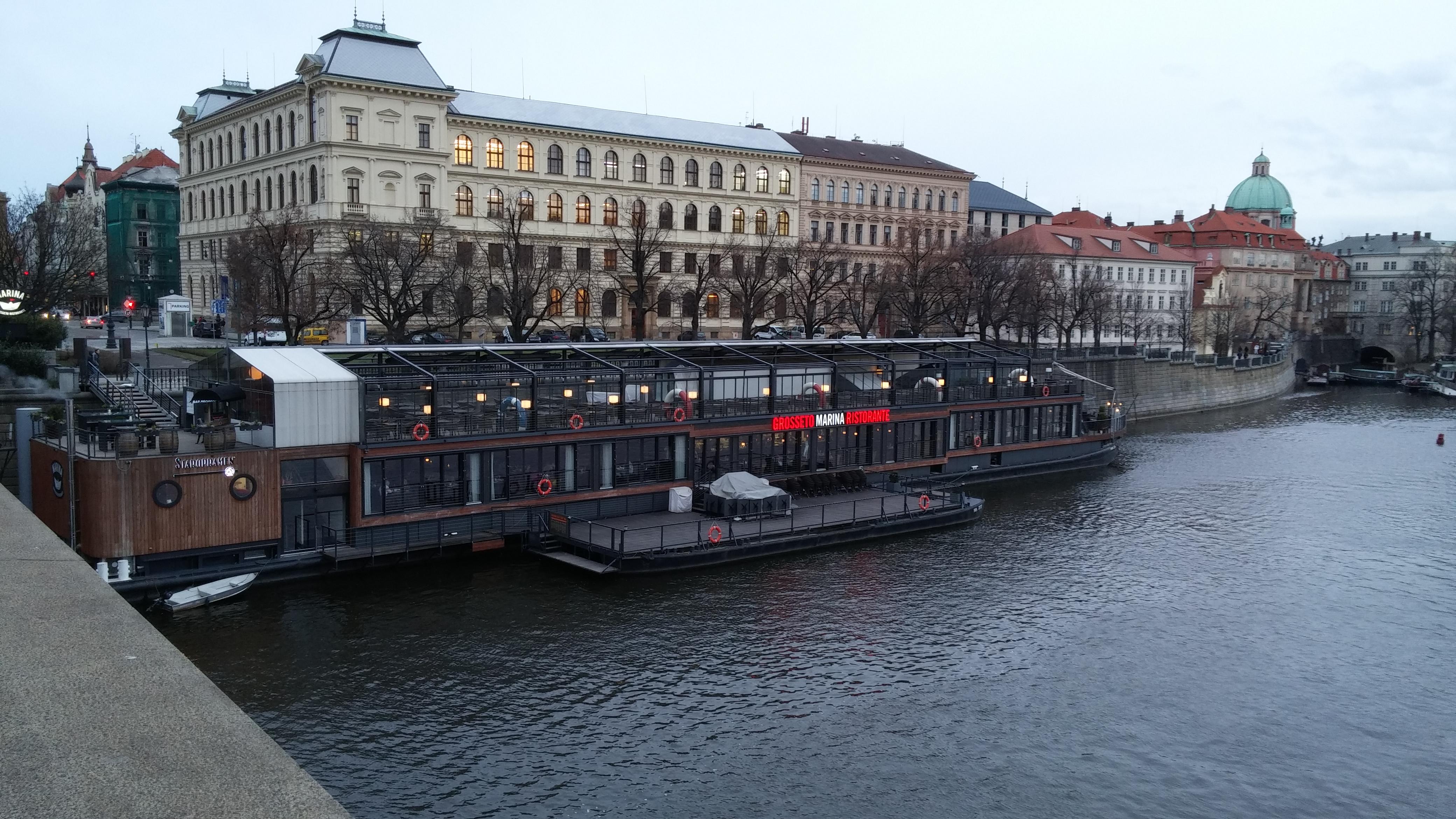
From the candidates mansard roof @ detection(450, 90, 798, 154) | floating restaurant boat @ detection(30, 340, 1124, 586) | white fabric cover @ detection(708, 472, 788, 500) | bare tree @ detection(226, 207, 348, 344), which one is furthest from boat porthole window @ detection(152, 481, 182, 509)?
mansard roof @ detection(450, 90, 798, 154)

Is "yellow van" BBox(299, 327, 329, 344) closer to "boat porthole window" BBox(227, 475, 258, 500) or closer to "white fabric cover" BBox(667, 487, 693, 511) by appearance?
"white fabric cover" BBox(667, 487, 693, 511)

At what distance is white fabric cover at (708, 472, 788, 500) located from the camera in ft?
144

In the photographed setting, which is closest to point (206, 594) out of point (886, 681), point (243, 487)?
point (243, 487)

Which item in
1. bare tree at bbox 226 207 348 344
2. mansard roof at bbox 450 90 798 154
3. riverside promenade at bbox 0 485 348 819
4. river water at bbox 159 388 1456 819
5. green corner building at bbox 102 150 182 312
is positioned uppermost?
mansard roof at bbox 450 90 798 154

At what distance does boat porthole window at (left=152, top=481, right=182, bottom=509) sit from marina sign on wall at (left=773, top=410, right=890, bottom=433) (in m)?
24.5

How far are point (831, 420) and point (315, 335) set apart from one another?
128ft

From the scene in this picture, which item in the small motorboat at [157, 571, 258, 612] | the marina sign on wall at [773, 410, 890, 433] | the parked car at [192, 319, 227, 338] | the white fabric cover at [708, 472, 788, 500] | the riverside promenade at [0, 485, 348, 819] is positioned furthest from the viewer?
the parked car at [192, 319, 227, 338]

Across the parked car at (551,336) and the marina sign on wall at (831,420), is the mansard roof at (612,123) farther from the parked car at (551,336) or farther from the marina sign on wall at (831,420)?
the marina sign on wall at (831,420)

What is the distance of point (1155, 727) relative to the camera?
27.7 meters

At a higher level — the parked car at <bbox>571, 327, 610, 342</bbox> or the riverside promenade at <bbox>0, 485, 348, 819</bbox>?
the parked car at <bbox>571, 327, 610, 342</bbox>

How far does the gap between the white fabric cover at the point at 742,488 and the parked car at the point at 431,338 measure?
2380 centimetres

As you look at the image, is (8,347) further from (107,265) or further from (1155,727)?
(107,265)

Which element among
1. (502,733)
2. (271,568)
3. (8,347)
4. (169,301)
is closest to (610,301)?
(169,301)

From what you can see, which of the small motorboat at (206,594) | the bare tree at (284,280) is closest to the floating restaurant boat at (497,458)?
the small motorboat at (206,594)
